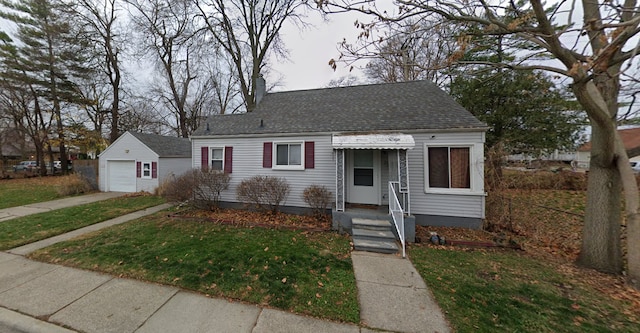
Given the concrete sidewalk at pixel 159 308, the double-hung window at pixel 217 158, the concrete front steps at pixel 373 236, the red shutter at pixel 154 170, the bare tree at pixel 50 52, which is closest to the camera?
the concrete sidewalk at pixel 159 308

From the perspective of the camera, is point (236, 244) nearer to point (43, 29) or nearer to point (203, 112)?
point (203, 112)

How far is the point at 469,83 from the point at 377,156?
29.9ft

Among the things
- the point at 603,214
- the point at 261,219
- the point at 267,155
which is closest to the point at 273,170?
the point at 267,155

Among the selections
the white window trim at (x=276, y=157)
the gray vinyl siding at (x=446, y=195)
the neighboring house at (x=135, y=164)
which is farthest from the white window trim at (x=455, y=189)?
the neighboring house at (x=135, y=164)

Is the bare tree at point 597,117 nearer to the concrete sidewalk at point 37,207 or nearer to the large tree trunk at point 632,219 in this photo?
the large tree trunk at point 632,219

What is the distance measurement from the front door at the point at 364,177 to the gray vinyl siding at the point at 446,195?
3.77 ft

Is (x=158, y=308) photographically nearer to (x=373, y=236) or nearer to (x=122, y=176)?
(x=373, y=236)

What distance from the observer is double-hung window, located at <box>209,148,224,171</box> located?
361 inches

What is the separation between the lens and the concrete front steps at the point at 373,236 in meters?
5.30

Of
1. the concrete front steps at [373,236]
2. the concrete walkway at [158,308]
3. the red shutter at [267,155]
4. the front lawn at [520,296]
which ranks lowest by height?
the front lawn at [520,296]

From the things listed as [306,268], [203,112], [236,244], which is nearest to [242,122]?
[236,244]

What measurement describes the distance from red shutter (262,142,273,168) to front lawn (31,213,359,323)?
2.69 meters

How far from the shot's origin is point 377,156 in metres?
7.61

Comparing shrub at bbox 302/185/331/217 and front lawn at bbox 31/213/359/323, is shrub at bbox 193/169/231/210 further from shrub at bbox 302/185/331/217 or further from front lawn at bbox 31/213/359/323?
shrub at bbox 302/185/331/217
